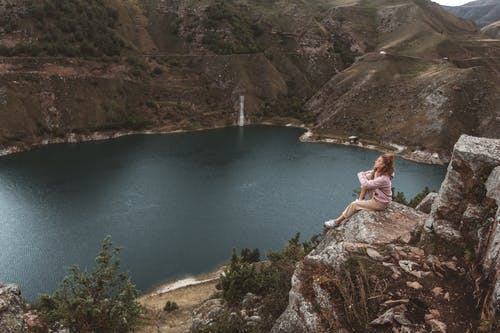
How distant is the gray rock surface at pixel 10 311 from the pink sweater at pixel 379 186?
48.8 ft

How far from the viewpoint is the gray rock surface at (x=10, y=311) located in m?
15.1

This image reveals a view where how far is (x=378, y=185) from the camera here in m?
16.7

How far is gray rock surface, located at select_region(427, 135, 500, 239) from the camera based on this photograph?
568 inches

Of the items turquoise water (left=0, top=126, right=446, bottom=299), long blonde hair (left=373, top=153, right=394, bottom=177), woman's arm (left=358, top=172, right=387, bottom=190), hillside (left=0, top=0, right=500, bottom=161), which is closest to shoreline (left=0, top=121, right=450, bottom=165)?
hillside (left=0, top=0, right=500, bottom=161)

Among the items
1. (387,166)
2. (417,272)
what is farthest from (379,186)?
(417,272)

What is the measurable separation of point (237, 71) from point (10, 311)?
5087 inches

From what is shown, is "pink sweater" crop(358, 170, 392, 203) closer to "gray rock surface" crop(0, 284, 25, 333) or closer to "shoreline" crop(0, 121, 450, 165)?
"gray rock surface" crop(0, 284, 25, 333)

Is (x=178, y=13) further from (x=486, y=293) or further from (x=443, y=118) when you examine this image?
(x=486, y=293)

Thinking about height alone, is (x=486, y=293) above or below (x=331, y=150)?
above

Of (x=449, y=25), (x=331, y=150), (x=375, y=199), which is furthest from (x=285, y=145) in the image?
(x=449, y=25)

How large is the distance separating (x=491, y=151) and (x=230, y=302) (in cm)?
1841

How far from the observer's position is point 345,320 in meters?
12.1

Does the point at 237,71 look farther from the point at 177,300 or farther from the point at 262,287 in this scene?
the point at 262,287

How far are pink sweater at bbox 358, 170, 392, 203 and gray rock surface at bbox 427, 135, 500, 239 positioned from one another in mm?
2074
